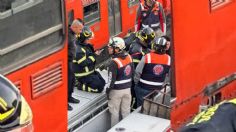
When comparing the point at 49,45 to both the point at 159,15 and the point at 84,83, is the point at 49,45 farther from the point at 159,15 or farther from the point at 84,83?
the point at 159,15

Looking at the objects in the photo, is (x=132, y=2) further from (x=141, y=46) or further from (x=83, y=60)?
(x=83, y=60)

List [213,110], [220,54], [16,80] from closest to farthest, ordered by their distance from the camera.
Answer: [213,110]
[16,80]
[220,54]

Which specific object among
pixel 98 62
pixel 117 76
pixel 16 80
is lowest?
pixel 98 62

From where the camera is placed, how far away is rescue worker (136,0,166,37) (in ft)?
32.0

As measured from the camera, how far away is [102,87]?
739cm

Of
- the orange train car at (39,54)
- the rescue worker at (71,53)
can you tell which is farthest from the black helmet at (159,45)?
the orange train car at (39,54)

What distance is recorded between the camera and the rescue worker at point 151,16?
32.0 feet

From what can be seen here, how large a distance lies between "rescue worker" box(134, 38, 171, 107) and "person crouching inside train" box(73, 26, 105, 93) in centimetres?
46

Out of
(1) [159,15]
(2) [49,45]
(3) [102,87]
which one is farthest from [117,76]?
(1) [159,15]

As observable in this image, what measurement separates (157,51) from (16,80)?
2.70 metres

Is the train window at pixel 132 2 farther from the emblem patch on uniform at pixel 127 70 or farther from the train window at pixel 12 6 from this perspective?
the train window at pixel 12 6

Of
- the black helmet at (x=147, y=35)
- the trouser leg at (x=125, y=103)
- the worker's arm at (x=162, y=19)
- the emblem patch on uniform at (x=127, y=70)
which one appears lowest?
the trouser leg at (x=125, y=103)

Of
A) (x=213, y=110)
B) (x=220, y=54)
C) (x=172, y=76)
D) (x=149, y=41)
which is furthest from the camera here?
(x=149, y=41)

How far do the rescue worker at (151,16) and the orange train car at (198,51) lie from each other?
2694 millimetres
